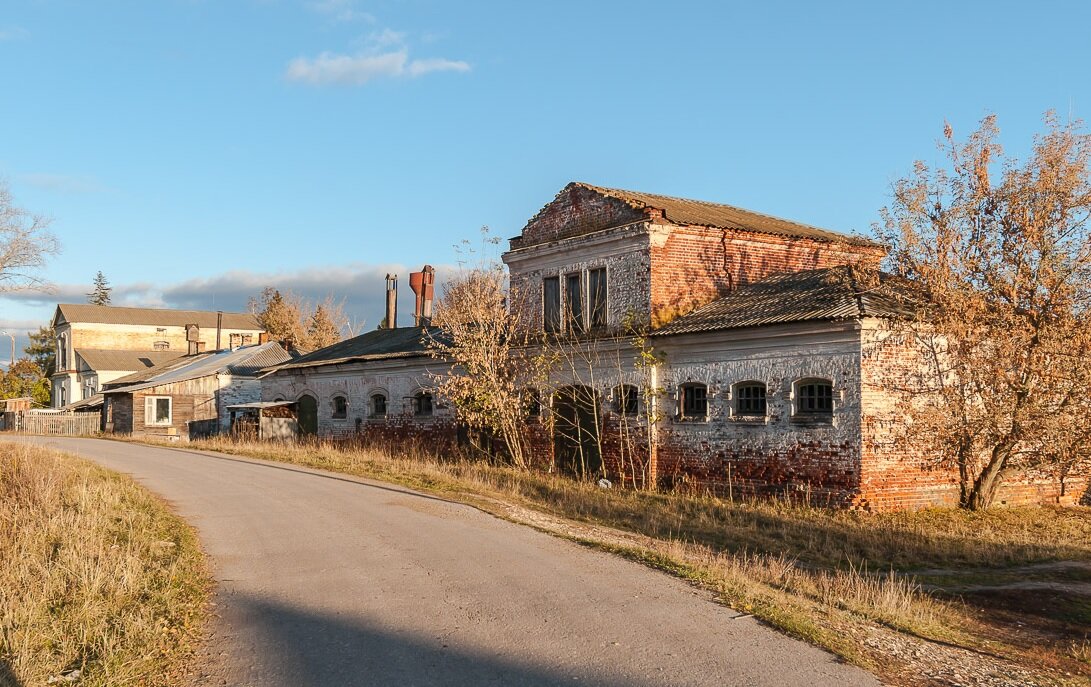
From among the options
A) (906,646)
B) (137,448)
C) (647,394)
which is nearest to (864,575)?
(906,646)

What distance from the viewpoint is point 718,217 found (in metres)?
24.5

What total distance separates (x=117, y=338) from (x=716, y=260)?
68469 millimetres

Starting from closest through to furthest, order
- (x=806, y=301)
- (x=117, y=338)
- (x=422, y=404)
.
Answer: (x=806, y=301), (x=422, y=404), (x=117, y=338)

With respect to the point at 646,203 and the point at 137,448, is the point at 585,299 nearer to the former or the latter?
the point at 646,203

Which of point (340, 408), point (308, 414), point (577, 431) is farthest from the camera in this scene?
point (308, 414)

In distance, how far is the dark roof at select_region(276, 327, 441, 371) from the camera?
30.5 metres

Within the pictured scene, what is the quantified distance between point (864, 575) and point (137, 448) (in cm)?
2654

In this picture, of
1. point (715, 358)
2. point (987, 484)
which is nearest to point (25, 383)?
point (715, 358)

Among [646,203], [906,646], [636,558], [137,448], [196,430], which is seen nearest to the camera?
[906,646]

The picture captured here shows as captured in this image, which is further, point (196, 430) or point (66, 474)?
point (196, 430)

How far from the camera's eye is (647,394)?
2153cm

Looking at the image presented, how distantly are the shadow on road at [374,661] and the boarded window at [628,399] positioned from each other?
14.5 meters

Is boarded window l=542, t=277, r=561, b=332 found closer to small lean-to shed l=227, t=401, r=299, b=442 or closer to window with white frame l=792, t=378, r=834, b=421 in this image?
window with white frame l=792, t=378, r=834, b=421

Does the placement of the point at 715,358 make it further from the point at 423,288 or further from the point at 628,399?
the point at 423,288
